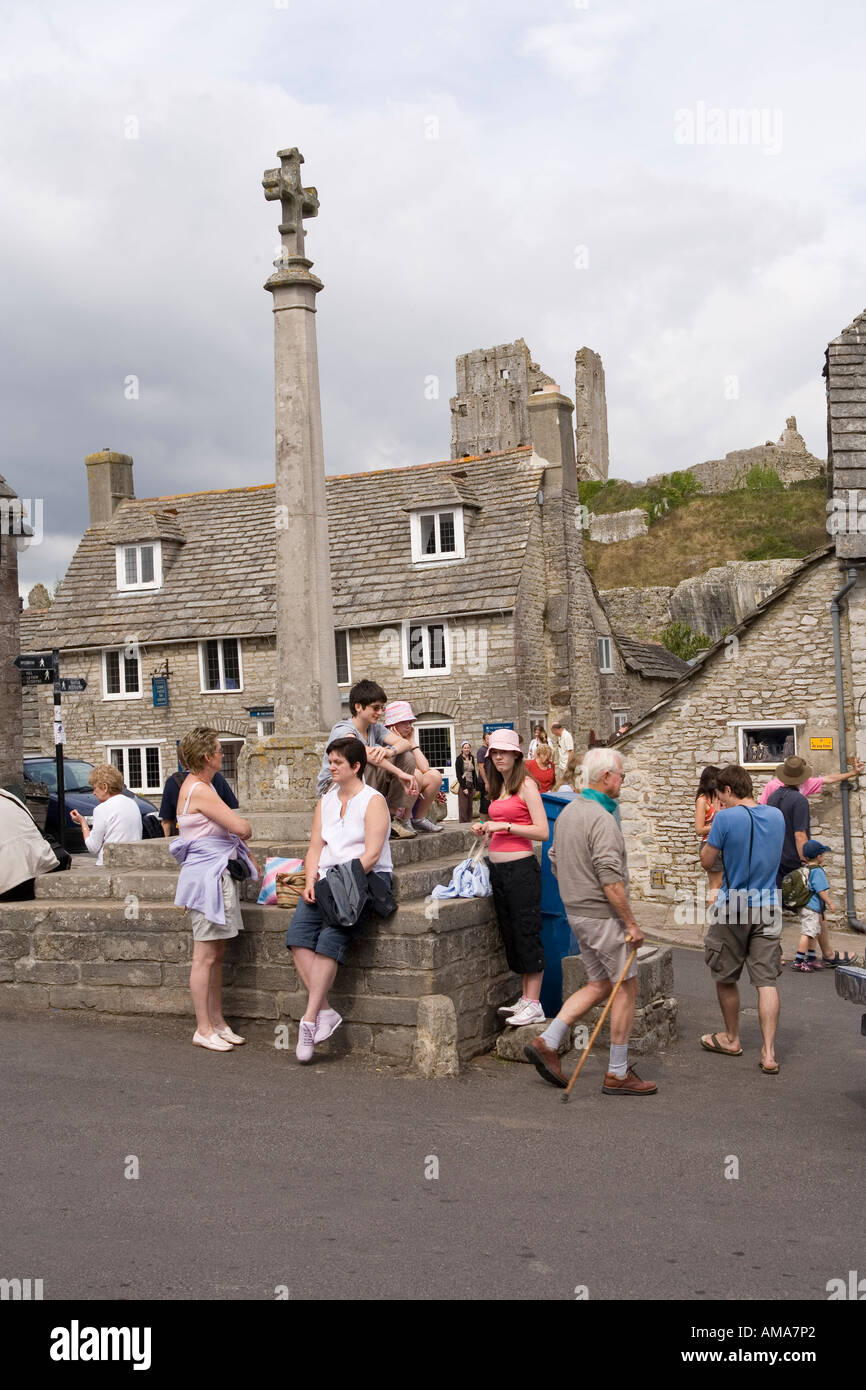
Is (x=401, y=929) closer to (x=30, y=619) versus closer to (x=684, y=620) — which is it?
(x=30, y=619)

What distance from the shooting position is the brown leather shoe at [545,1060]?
21.6 feet

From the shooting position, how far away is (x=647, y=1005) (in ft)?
25.9

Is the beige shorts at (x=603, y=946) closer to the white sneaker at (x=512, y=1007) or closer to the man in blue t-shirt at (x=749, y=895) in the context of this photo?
the white sneaker at (x=512, y=1007)

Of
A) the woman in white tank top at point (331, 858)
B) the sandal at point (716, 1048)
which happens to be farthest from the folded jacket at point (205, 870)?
the sandal at point (716, 1048)

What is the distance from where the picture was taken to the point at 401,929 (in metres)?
6.88

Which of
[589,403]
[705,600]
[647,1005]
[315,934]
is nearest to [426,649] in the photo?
[647,1005]

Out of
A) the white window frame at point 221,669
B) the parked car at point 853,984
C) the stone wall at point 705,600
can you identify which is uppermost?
the stone wall at point 705,600

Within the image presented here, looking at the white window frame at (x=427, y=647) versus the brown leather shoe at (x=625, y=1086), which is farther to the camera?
the white window frame at (x=427, y=647)

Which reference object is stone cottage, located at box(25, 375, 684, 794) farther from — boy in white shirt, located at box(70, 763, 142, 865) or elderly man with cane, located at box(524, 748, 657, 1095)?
elderly man with cane, located at box(524, 748, 657, 1095)

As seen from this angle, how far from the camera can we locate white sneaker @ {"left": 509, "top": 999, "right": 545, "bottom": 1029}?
23.7ft

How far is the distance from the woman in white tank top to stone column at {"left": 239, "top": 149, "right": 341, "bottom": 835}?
1721 mm

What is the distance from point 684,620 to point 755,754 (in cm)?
3396

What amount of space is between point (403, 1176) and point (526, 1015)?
2160 mm

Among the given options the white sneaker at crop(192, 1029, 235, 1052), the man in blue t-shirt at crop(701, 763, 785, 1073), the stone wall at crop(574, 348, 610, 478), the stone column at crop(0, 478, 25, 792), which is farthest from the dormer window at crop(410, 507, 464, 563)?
the stone wall at crop(574, 348, 610, 478)
